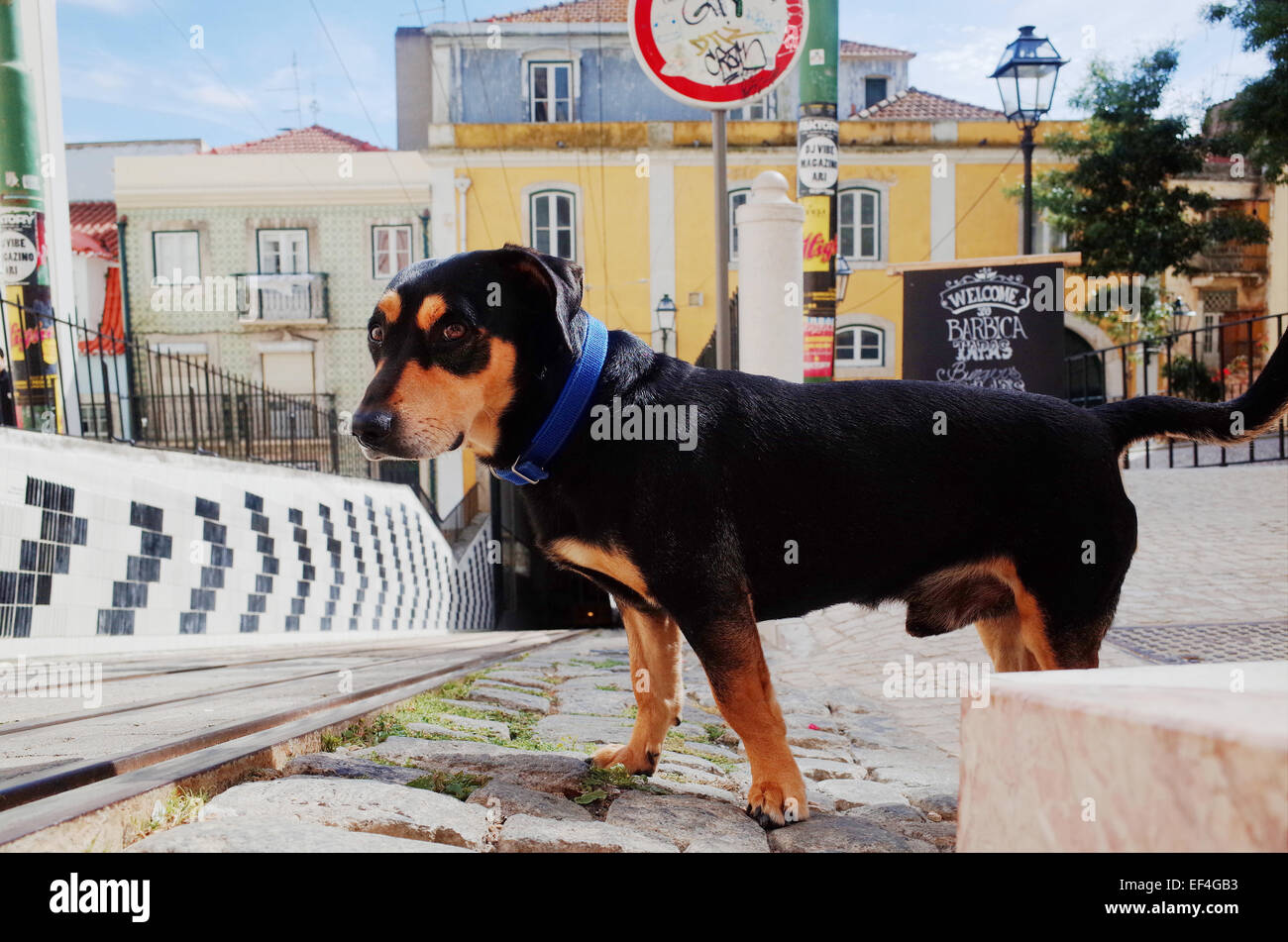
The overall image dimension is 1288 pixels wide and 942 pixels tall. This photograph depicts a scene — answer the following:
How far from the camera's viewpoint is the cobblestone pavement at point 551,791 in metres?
2.05

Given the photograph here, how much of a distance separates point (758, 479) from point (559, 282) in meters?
0.77

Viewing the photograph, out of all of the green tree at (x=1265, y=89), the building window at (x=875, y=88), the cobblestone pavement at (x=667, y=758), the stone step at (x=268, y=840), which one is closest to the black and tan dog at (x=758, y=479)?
the cobblestone pavement at (x=667, y=758)

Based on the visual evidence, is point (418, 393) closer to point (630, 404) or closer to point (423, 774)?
point (630, 404)

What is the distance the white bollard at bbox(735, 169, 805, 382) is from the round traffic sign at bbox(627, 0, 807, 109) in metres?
1.27

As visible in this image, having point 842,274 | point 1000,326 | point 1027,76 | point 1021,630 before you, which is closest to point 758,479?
point 1021,630

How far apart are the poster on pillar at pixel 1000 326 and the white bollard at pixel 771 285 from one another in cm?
374

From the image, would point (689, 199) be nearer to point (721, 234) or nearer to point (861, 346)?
point (861, 346)

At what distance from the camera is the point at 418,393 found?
2.59 m

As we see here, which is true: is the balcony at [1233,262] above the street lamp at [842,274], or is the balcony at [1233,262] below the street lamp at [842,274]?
above

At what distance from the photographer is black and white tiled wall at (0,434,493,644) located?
4.96m

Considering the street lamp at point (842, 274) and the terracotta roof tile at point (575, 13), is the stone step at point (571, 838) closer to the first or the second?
the street lamp at point (842, 274)
